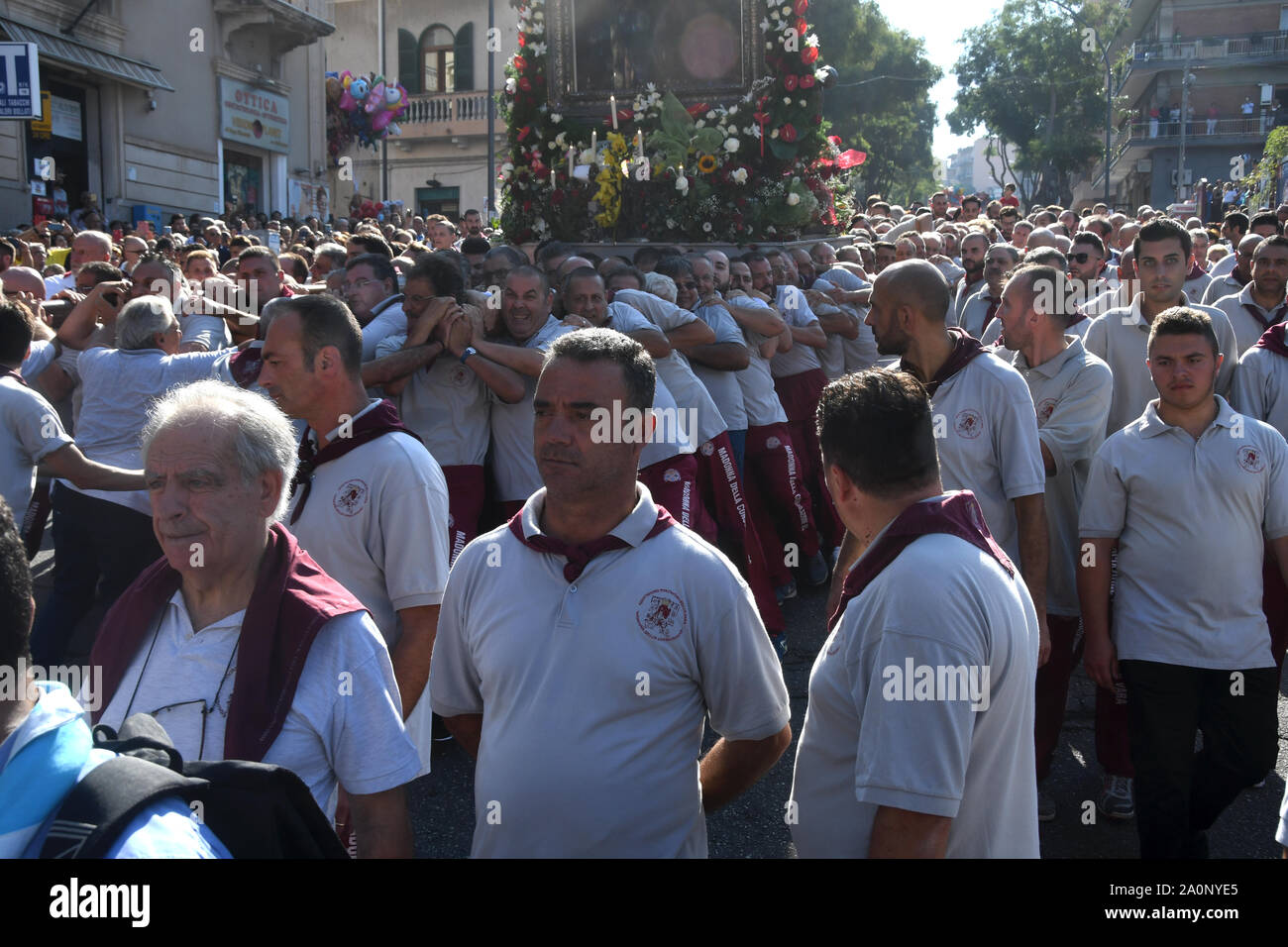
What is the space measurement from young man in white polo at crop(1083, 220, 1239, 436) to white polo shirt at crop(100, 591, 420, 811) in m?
4.46

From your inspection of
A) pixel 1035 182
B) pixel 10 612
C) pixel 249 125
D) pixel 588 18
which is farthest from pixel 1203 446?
pixel 1035 182

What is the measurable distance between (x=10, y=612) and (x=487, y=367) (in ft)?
12.2

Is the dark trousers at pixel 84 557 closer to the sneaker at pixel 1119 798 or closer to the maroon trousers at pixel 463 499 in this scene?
the maroon trousers at pixel 463 499

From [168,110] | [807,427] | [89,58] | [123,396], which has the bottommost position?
[807,427]

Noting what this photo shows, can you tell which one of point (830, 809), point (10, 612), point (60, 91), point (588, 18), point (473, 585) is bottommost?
point (830, 809)

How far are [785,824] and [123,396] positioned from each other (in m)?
3.65

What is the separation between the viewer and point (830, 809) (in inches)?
97.4

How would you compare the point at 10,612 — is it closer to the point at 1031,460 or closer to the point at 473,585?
the point at 473,585

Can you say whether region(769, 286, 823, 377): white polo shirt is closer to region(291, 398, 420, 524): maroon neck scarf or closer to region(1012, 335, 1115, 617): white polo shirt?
region(1012, 335, 1115, 617): white polo shirt

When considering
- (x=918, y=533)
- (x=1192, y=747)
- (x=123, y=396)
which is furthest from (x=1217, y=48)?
(x=918, y=533)

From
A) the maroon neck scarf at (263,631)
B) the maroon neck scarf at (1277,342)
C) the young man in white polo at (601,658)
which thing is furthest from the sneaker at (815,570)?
the maroon neck scarf at (263,631)

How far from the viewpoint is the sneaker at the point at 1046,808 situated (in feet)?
15.0

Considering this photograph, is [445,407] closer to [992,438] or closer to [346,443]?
[346,443]

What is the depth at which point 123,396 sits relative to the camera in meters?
5.52
